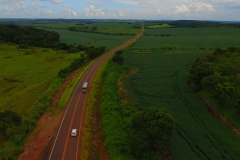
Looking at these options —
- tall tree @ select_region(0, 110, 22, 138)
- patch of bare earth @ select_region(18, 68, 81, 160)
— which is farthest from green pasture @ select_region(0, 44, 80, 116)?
tall tree @ select_region(0, 110, 22, 138)

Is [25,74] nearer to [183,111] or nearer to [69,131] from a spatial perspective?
[69,131]

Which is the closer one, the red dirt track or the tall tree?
the red dirt track

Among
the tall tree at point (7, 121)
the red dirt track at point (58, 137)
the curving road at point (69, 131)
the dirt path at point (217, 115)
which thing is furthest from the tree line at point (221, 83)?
the tall tree at point (7, 121)

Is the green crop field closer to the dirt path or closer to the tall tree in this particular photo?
the dirt path

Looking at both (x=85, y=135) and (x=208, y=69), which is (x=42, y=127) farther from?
(x=208, y=69)

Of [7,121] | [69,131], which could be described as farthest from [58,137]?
[7,121]

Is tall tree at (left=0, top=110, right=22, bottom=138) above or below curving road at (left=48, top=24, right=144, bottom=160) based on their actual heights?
above

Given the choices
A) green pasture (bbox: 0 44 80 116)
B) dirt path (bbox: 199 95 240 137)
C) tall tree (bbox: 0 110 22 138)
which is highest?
tall tree (bbox: 0 110 22 138)
